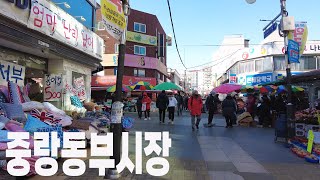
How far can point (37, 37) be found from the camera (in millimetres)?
9633

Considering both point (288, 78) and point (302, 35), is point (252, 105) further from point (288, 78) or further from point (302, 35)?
point (288, 78)

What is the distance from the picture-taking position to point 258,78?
37656 mm

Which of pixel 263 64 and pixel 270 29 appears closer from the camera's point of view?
pixel 270 29

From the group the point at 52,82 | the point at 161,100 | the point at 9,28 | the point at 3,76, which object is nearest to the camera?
the point at 9,28

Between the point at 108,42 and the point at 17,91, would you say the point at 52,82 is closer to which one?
the point at 17,91

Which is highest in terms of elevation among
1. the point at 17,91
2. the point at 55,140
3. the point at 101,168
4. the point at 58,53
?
the point at 58,53

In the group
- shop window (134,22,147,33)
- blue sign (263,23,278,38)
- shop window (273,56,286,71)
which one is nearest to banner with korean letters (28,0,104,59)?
blue sign (263,23,278,38)

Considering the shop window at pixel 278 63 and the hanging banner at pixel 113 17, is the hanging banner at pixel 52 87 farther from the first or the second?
the shop window at pixel 278 63

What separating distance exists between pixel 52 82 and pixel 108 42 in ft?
114

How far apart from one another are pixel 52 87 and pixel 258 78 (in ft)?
94.7

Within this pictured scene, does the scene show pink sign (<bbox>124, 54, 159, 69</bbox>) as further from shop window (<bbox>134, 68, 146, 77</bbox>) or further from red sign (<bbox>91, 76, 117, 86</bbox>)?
red sign (<bbox>91, 76, 117, 86</bbox>)

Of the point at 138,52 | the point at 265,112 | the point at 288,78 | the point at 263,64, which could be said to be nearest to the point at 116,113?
the point at 288,78

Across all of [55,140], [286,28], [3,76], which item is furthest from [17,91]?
[286,28]

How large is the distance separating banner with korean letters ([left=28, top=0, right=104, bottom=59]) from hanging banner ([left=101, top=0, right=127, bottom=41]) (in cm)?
315
